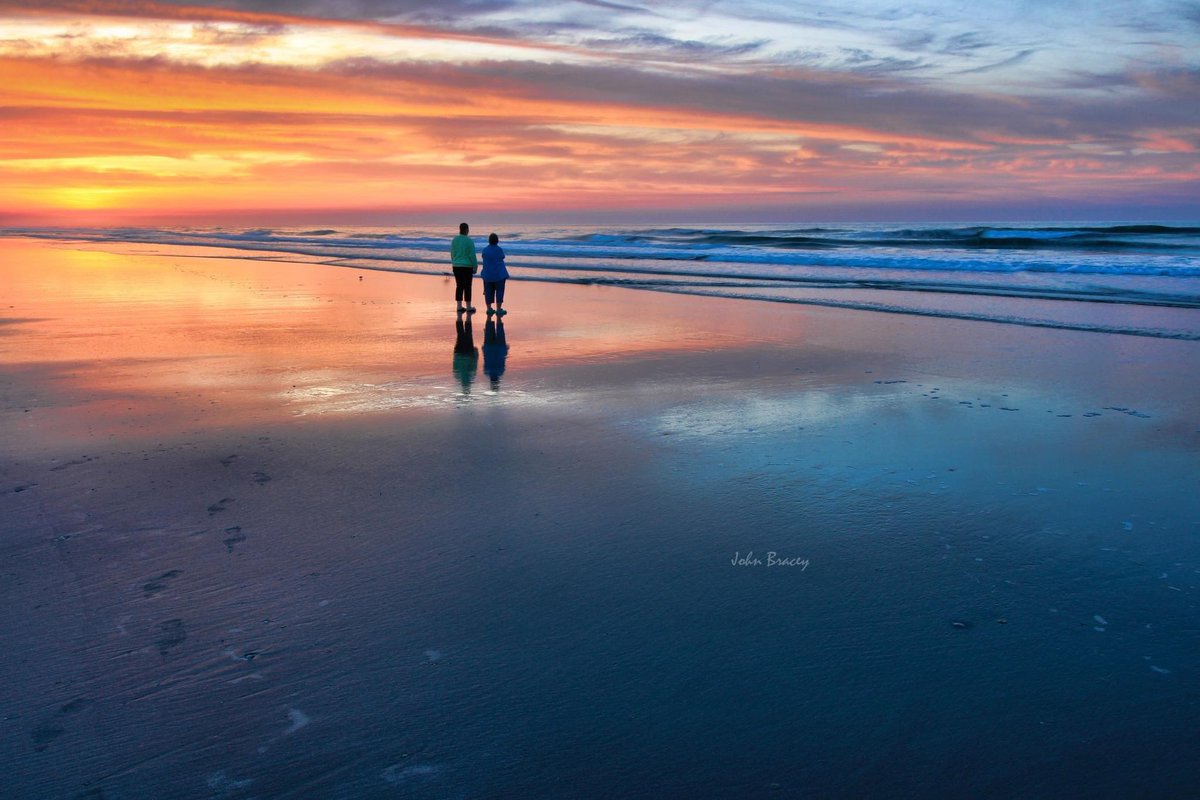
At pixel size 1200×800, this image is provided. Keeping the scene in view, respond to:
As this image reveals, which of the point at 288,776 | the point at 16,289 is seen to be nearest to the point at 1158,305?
the point at 288,776

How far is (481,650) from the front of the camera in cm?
350

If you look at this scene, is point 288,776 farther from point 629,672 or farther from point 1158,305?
point 1158,305

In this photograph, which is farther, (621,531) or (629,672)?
(621,531)

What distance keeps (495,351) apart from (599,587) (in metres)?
7.48

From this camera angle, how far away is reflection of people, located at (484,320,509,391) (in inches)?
380

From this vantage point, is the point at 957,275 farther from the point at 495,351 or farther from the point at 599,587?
the point at 599,587

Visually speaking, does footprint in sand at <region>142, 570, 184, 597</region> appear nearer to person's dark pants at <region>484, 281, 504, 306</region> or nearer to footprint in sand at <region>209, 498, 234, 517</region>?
footprint in sand at <region>209, 498, 234, 517</region>

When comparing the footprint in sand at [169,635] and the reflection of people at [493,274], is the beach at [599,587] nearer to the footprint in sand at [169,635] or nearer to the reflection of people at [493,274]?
the footprint in sand at [169,635]

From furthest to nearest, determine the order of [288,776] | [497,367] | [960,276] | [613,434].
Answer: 1. [960,276]
2. [497,367]
3. [613,434]
4. [288,776]

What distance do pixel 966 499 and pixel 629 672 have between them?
113 inches
